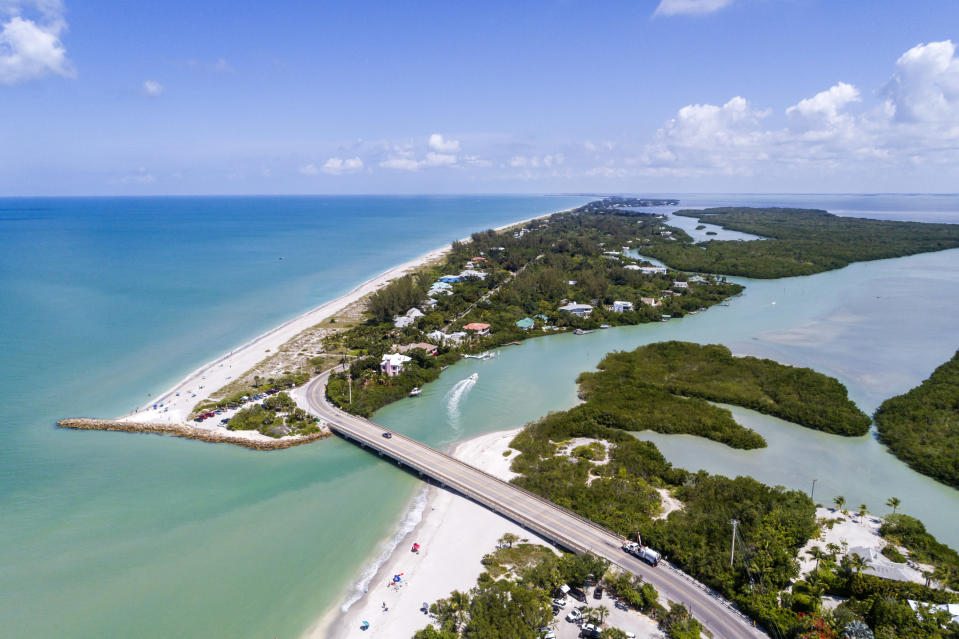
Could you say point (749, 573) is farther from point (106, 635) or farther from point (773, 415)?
point (106, 635)

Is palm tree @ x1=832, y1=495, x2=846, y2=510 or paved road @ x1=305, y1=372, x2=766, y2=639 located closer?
paved road @ x1=305, y1=372, x2=766, y2=639

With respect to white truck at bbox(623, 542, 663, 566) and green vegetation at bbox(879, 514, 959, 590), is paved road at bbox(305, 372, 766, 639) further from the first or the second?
green vegetation at bbox(879, 514, 959, 590)

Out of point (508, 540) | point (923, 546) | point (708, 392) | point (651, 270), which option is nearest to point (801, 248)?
point (651, 270)

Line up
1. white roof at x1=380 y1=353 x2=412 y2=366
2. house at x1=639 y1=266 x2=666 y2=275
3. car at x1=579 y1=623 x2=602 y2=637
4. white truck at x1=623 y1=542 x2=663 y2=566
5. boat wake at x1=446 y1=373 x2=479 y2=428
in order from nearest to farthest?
1. car at x1=579 y1=623 x2=602 y2=637
2. white truck at x1=623 y1=542 x2=663 y2=566
3. boat wake at x1=446 y1=373 x2=479 y2=428
4. white roof at x1=380 y1=353 x2=412 y2=366
5. house at x1=639 y1=266 x2=666 y2=275

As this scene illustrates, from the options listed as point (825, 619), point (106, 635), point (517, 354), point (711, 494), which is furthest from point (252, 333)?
point (825, 619)

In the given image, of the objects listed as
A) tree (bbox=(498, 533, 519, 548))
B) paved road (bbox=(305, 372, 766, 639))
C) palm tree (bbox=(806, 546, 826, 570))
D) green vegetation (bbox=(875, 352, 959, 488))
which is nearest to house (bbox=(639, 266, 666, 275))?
green vegetation (bbox=(875, 352, 959, 488))

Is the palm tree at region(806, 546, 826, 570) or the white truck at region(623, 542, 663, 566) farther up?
the white truck at region(623, 542, 663, 566)
